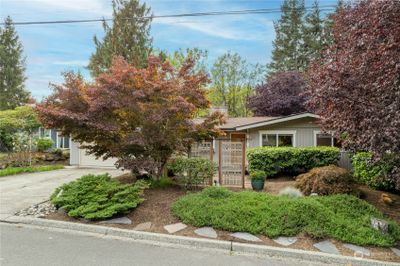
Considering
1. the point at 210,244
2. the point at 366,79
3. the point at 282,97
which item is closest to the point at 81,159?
the point at 210,244

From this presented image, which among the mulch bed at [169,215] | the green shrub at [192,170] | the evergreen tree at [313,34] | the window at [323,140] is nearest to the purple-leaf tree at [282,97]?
the evergreen tree at [313,34]

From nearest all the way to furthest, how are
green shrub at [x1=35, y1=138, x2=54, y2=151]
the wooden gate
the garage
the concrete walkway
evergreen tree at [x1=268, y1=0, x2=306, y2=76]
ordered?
the concrete walkway
the wooden gate
the garage
green shrub at [x1=35, y1=138, x2=54, y2=151]
evergreen tree at [x1=268, y1=0, x2=306, y2=76]

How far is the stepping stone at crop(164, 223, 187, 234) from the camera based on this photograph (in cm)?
557

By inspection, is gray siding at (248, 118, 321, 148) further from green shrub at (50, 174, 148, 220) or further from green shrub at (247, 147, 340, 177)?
green shrub at (50, 174, 148, 220)

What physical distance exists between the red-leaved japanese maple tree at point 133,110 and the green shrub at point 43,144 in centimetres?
1189

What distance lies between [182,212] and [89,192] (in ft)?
7.27

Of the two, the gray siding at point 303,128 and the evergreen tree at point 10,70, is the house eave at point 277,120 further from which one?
the evergreen tree at point 10,70

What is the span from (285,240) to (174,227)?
1986 mm

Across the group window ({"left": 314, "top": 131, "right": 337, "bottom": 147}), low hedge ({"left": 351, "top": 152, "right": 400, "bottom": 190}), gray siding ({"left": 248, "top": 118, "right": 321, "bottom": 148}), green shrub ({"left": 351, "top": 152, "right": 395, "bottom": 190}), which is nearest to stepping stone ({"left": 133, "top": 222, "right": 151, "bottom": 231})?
low hedge ({"left": 351, "top": 152, "right": 400, "bottom": 190})

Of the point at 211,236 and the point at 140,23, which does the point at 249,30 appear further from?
the point at 140,23

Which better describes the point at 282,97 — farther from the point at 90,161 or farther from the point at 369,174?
the point at 90,161

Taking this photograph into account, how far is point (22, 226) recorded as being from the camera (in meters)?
5.96

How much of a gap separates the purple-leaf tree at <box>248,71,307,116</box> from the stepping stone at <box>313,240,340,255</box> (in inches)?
755

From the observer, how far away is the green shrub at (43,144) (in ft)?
59.9
